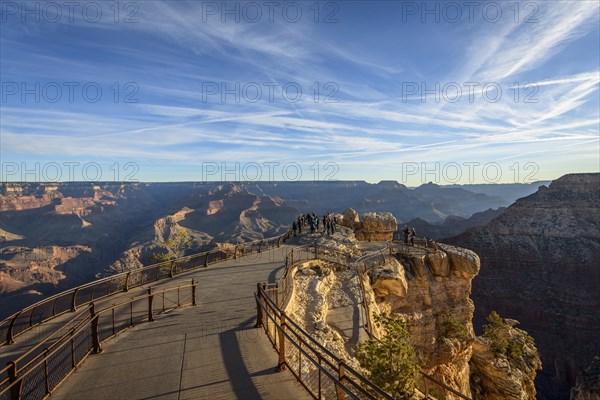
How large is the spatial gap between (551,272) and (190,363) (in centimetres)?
8763

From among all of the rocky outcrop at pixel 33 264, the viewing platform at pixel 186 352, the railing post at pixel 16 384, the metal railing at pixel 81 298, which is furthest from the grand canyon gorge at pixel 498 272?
the railing post at pixel 16 384

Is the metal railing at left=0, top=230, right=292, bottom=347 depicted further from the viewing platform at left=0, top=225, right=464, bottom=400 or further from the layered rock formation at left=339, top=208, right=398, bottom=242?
the layered rock formation at left=339, top=208, right=398, bottom=242

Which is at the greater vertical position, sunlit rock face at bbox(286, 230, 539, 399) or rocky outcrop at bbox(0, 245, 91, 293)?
sunlit rock face at bbox(286, 230, 539, 399)

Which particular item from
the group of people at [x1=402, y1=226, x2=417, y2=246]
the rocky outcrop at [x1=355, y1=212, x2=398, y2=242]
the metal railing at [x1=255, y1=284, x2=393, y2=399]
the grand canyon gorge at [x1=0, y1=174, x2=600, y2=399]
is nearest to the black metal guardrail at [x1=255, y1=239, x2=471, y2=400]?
the metal railing at [x1=255, y1=284, x2=393, y2=399]

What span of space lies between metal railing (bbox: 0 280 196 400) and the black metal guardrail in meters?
3.64

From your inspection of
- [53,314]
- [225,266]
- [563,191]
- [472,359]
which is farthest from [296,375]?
[563,191]

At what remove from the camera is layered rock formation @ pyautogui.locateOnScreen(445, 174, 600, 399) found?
55.8 meters

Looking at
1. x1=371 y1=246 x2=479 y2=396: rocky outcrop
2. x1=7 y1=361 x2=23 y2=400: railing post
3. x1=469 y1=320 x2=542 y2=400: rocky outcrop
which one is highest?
x1=7 y1=361 x2=23 y2=400: railing post

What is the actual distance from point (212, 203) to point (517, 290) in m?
149

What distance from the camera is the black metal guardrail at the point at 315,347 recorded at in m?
5.49

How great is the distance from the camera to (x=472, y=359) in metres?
28.8

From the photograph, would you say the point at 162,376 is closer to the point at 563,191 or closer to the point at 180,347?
the point at 180,347

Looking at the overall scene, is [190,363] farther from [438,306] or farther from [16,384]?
[438,306]

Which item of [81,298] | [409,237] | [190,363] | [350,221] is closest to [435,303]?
[409,237]
